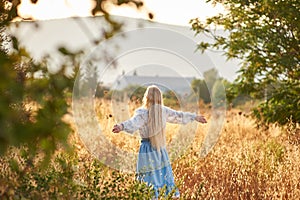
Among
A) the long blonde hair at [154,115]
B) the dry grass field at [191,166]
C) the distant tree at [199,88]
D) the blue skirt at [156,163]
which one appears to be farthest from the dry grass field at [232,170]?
the distant tree at [199,88]

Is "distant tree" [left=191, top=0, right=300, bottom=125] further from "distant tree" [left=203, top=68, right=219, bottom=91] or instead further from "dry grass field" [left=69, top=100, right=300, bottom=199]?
"dry grass field" [left=69, top=100, right=300, bottom=199]

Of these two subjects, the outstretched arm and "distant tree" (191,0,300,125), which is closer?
the outstretched arm

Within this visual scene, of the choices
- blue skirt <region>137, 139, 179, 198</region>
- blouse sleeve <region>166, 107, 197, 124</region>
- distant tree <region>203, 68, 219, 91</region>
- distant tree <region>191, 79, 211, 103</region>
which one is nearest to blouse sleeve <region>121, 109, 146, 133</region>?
blue skirt <region>137, 139, 179, 198</region>

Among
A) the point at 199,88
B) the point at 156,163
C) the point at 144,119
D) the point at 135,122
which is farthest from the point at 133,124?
the point at 199,88

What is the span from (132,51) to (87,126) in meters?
1.03

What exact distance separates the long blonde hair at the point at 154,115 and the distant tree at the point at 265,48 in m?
3.84

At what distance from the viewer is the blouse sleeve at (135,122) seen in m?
5.35

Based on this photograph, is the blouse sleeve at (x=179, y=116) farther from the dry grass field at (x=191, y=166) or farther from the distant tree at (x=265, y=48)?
the distant tree at (x=265, y=48)

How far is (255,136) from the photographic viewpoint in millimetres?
8633

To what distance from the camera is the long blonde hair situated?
5.50 meters

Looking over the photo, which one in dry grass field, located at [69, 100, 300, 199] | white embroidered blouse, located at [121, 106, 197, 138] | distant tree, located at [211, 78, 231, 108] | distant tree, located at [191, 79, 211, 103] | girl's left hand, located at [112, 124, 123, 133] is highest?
distant tree, located at [191, 79, 211, 103]

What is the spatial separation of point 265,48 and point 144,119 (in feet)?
14.4

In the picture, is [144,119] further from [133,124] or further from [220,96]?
[220,96]

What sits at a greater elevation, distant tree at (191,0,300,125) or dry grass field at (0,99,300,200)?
distant tree at (191,0,300,125)
